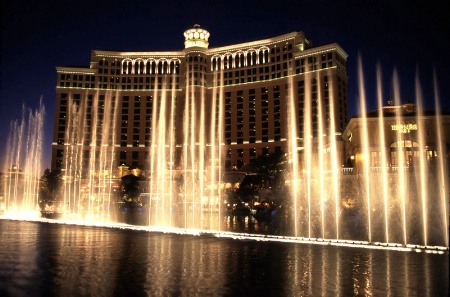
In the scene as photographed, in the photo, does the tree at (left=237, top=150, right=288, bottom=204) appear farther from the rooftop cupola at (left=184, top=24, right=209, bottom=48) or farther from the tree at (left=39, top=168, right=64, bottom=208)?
the rooftop cupola at (left=184, top=24, right=209, bottom=48)

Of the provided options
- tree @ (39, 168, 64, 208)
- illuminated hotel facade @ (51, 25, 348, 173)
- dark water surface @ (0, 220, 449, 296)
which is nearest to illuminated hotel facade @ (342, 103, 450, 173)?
dark water surface @ (0, 220, 449, 296)

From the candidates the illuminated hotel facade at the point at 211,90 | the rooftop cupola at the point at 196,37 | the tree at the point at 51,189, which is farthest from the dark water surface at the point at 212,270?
the rooftop cupola at the point at 196,37

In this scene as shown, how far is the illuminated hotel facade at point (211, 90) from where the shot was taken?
99938mm

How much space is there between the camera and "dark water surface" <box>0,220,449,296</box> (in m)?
10.5

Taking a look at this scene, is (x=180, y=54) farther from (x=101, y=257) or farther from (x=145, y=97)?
(x=101, y=257)

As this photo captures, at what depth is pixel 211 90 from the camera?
112m

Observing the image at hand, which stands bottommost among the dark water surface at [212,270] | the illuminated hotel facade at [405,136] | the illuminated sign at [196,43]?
the dark water surface at [212,270]

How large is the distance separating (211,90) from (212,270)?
101 m

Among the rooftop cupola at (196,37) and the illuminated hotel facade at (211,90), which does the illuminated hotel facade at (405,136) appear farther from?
the rooftop cupola at (196,37)

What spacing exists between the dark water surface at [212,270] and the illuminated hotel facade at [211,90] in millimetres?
81370

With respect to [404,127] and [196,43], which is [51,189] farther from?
[404,127]

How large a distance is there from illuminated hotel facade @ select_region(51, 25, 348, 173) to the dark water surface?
267 feet

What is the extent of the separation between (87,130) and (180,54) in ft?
115

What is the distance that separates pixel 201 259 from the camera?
15.6 metres
